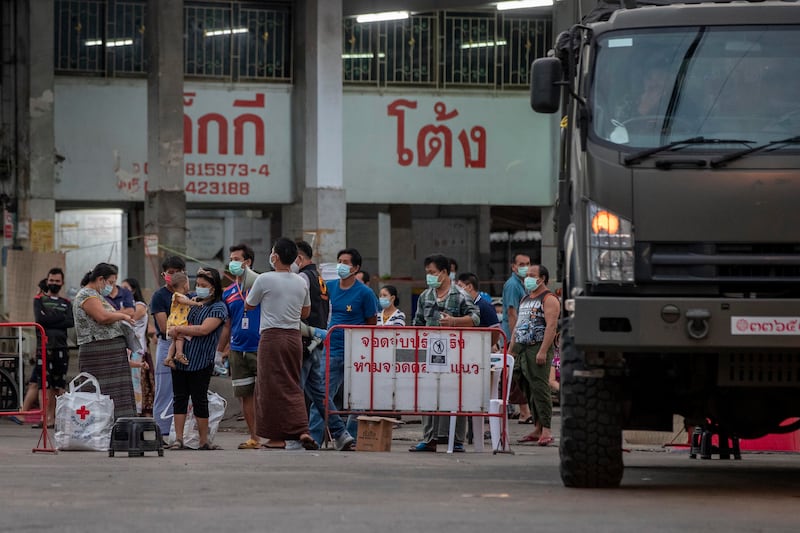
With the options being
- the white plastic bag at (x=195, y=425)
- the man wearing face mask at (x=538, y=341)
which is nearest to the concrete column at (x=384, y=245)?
the man wearing face mask at (x=538, y=341)

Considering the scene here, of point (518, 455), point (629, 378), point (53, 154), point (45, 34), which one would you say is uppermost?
point (45, 34)

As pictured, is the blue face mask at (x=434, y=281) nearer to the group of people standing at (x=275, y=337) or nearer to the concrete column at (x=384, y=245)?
the group of people standing at (x=275, y=337)

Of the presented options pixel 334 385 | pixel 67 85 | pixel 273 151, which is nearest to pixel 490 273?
pixel 273 151

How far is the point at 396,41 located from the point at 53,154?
6.71 m

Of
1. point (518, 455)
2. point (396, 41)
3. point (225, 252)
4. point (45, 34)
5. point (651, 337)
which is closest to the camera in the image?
point (651, 337)

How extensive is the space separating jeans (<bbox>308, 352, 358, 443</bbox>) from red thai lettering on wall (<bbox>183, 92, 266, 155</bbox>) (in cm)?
1409

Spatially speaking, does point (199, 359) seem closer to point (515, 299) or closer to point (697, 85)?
point (515, 299)

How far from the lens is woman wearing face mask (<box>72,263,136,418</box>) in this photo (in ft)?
51.6

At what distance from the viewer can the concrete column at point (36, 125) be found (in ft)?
95.8

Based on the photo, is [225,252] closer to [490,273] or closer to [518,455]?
[490,273]

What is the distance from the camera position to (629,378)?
10.6 meters

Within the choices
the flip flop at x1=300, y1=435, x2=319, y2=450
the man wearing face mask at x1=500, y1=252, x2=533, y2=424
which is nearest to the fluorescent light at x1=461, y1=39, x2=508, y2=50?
the man wearing face mask at x1=500, y1=252, x2=533, y2=424

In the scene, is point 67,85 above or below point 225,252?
above

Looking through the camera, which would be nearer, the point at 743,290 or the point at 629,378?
the point at 743,290
